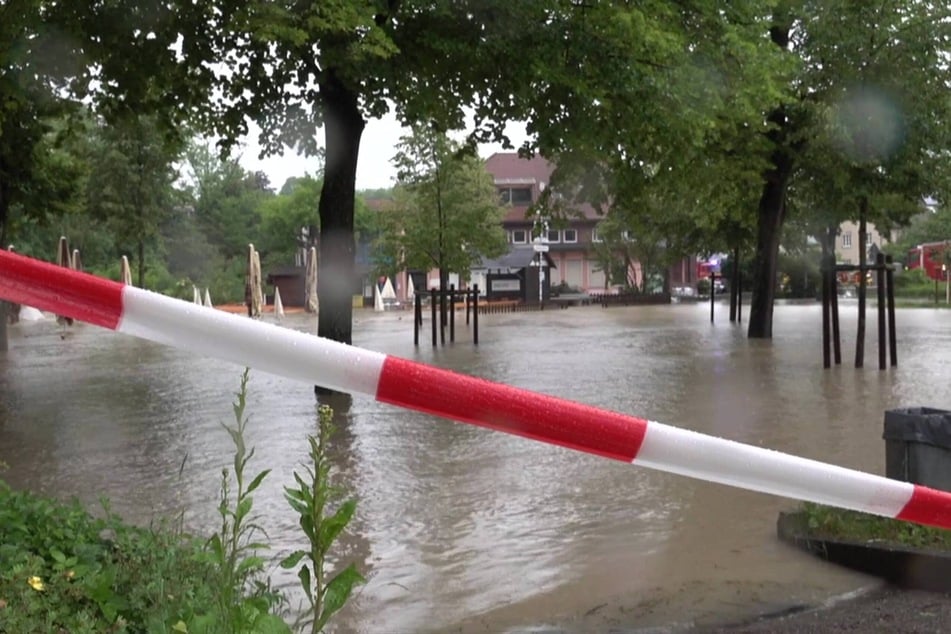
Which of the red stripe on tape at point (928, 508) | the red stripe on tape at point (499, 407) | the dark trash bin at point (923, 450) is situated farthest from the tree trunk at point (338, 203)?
the red stripe on tape at point (499, 407)

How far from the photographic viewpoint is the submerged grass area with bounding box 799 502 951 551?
595 cm

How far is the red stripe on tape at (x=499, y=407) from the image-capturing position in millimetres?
2736

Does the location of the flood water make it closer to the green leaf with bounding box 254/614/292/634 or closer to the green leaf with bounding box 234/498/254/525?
the green leaf with bounding box 234/498/254/525

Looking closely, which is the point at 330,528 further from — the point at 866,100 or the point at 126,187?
the point at 126,187

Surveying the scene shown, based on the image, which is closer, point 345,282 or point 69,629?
point 69,629

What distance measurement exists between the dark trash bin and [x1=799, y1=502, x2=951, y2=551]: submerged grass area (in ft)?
0.82

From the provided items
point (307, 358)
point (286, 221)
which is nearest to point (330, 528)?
point (307, 358)

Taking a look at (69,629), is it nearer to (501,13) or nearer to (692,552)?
(692,552)

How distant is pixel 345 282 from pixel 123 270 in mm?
21812

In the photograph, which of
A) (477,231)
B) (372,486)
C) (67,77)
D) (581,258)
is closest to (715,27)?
(67,77)

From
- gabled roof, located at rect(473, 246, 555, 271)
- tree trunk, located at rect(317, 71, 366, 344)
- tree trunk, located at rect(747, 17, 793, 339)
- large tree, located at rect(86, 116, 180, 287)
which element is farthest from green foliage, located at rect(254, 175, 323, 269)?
tree trunk, located at rect(317, 71, 366, 344)

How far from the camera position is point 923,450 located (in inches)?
239

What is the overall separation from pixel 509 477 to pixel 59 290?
23.7ft

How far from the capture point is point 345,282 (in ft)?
53.0
